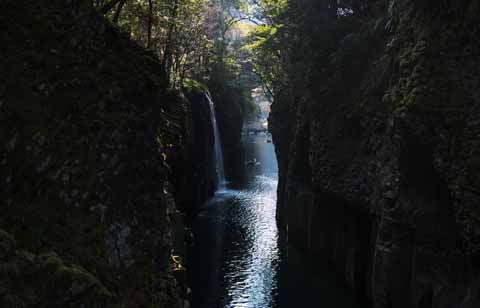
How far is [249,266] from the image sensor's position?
3133cm

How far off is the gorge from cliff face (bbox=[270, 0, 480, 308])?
9 centimetres

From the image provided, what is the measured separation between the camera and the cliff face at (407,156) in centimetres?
1873

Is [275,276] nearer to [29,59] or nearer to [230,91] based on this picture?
[29,59]

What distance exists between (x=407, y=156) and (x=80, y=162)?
51.5ft

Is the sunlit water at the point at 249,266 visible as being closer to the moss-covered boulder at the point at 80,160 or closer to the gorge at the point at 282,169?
the gorge at the point at 282,169

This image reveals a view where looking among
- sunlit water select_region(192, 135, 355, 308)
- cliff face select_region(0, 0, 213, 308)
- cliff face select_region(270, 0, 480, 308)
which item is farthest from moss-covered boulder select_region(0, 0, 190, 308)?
sunlit water select_region(192, 135, 355, 308)

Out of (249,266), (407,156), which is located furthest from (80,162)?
(249,266)

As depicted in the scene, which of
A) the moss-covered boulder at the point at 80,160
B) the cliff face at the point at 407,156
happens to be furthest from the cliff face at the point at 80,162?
the cliff face at the point at 407,156

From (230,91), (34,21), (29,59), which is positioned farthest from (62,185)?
(230,91)

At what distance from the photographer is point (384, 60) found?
2562cm

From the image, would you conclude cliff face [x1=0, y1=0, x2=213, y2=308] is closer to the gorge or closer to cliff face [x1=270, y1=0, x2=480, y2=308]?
the gorge

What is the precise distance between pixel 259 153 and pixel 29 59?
81.2 m

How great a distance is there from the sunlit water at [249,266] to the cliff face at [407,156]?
270 centimetres

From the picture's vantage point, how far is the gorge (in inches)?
467
